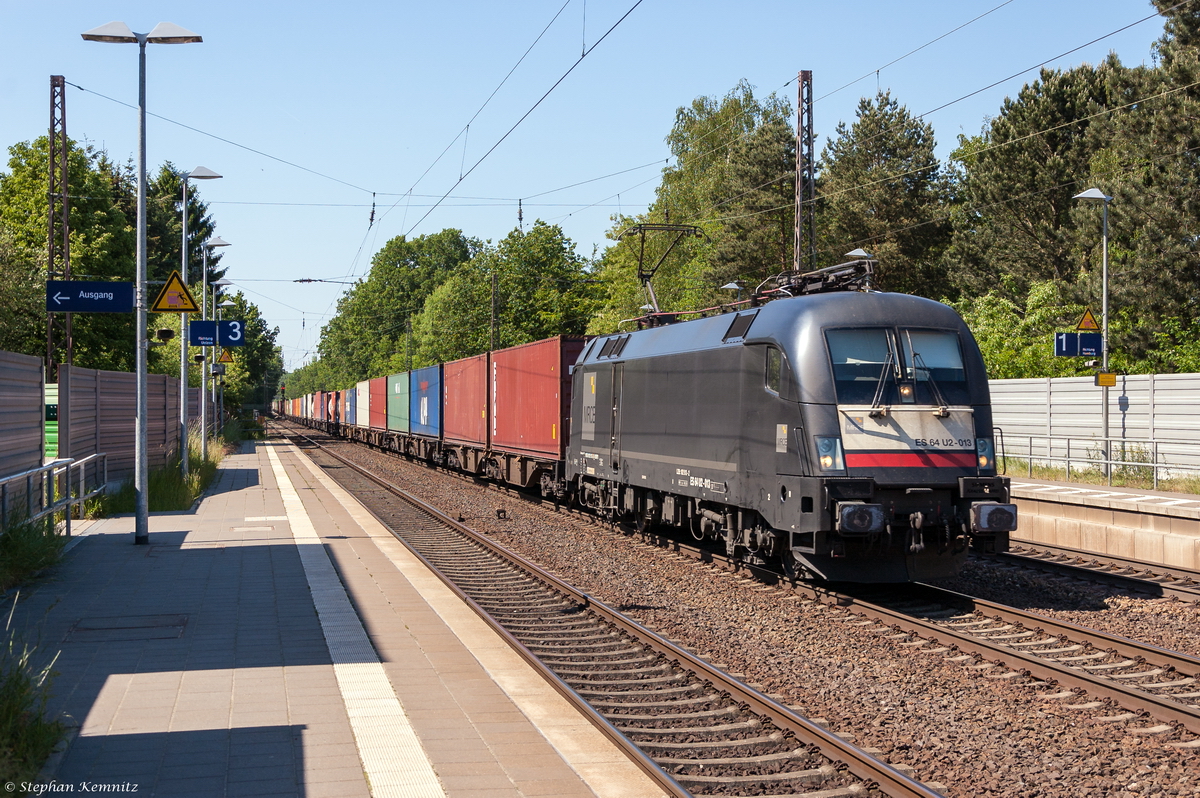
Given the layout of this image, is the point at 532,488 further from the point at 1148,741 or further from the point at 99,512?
the point at 1148,741

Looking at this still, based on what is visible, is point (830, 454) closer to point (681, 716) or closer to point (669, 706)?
point (669, 706)

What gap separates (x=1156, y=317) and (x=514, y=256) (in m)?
39.7

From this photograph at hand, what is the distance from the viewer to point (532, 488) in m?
24.9

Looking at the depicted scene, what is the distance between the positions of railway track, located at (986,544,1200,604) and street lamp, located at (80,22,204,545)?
11.2 metres

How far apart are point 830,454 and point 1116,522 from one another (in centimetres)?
804

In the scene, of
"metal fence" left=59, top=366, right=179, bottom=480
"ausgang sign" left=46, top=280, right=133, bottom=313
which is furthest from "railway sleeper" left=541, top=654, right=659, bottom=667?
"metal fence" left=59, top=366, right=179, bottom=480

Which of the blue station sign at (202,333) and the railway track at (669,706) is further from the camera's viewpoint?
the blue station sign at (202,333)

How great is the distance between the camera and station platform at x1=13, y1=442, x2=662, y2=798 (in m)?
5.32

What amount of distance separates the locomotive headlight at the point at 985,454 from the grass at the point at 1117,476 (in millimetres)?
7612

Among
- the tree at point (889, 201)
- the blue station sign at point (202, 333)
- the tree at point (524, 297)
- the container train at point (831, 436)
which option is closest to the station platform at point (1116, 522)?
the container train at point (831, 436)

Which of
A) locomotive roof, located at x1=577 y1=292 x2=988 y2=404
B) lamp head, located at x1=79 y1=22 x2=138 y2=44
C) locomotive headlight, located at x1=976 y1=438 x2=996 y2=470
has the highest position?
lamp head, located at x1=79 y1=22 x2=138 y2=44

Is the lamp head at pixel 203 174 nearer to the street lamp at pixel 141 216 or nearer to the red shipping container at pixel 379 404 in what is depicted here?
the street lamp at pixel 141 216

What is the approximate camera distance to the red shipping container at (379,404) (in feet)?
147

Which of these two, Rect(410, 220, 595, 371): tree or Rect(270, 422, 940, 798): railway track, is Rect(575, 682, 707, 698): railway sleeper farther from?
Rect(410, 220, 595, 371): tree
